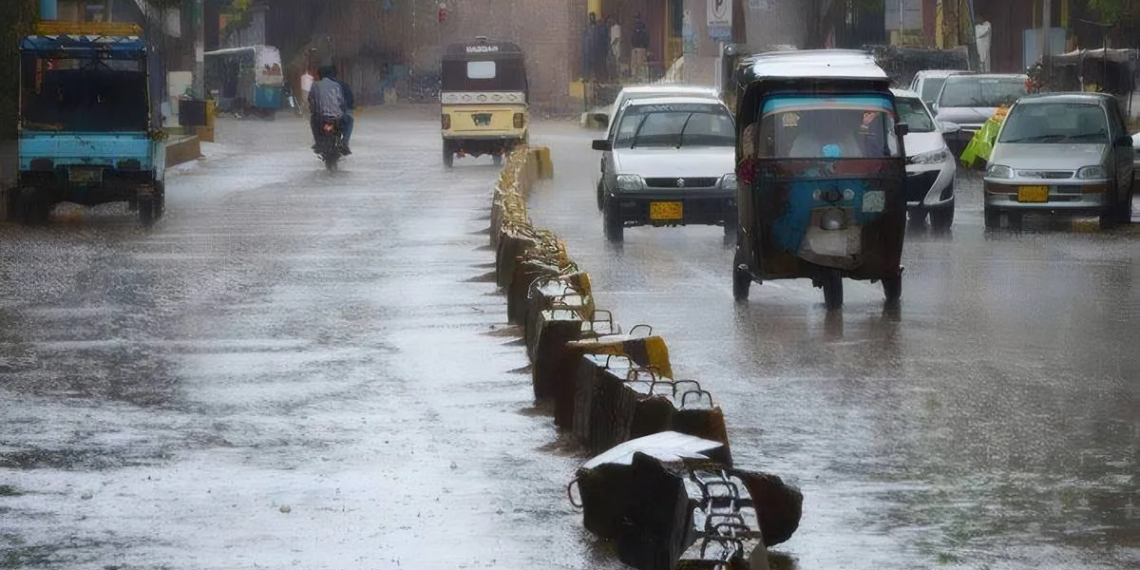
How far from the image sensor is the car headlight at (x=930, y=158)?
24.9m

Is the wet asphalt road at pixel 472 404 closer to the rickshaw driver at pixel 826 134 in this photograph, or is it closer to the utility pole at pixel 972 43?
the rickshaw driver at pixel 826 134

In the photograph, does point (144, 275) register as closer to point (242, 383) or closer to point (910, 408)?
point (242, 383)

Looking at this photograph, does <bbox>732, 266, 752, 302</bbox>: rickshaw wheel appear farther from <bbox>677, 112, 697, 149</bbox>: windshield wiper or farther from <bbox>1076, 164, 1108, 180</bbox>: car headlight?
<bbox>1076, 164, 1108, 180</bbox>: car headlight

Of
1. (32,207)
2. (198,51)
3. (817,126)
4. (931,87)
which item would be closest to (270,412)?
(817,126)

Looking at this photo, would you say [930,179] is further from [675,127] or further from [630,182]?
[630,182]

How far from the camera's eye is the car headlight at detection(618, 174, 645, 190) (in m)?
22.4

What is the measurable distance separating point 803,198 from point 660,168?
689 cm

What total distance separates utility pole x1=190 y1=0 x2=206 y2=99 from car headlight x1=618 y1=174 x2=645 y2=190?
3228 cm

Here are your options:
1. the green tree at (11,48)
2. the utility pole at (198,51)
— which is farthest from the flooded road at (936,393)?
the utility pole at (198,51)

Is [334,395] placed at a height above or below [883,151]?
below

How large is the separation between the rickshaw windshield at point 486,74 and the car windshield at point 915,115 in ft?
57.0

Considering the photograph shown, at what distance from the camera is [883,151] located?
1622 cm

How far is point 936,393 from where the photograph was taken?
37.9 feet

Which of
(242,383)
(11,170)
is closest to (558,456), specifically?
(242,383)
